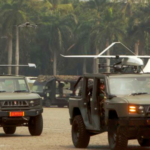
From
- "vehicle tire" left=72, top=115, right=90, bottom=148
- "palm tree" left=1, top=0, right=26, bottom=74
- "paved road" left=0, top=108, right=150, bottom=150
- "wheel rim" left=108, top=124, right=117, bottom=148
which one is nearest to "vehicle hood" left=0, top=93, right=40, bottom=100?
"paved road" left=0, top=108, right=150, bottom=150

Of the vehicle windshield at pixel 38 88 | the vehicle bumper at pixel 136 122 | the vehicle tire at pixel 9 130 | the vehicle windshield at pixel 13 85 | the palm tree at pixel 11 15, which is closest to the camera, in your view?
the vehicle bumper at pixel 136 122

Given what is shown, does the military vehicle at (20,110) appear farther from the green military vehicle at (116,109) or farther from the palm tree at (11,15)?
the palm tree at (11,15)

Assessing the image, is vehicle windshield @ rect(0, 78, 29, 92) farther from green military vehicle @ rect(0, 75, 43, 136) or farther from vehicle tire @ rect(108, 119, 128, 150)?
vehicle tire @ rect(108, 119, 128, 150)

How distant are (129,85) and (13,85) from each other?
710cm

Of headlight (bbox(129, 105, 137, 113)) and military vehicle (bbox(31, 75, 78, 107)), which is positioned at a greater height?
headlight (bbox(129, 105, 137, 113))

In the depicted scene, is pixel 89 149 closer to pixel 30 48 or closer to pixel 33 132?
pixel 33 132

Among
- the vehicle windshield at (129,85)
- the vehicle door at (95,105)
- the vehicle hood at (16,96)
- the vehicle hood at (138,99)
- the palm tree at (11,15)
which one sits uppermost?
the vehicle windshield at (129,85)

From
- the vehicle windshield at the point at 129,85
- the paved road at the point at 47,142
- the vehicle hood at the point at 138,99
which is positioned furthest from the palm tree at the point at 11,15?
the vehicle hood at the point at 138,99

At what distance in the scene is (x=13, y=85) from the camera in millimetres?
21984

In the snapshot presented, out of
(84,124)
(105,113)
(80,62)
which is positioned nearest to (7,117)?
(84,124)

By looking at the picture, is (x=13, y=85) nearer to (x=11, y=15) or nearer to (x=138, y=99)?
(x=138, y=99)

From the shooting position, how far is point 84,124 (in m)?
16.4

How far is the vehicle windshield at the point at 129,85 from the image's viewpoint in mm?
15250

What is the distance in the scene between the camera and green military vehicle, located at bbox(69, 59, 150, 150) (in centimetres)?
1412
